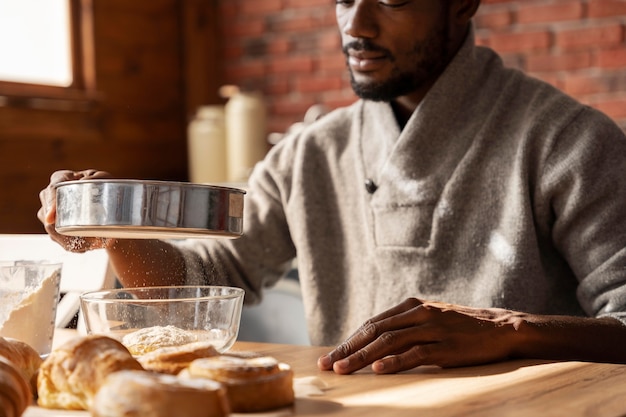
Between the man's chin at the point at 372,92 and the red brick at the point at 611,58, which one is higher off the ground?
the red brick at the point at 611,58

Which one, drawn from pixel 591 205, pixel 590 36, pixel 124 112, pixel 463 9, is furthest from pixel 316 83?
pixel 591 205

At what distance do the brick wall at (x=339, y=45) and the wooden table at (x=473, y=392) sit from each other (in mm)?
1740

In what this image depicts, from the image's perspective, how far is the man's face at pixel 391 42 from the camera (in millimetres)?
1493

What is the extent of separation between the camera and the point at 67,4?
3004mm

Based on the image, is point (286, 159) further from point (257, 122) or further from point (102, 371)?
point (257, 122)

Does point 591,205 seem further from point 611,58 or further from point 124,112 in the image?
point 124,112

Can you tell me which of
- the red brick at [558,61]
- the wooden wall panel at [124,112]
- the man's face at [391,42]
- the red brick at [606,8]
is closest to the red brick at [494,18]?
the red brick at [558,61]

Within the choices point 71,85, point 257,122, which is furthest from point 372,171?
point 71,85

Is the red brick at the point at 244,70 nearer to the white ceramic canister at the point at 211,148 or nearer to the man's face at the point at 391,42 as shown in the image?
the white ceramic canister at the point at 211,148

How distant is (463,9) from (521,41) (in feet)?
3.86

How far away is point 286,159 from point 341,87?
4.74ft

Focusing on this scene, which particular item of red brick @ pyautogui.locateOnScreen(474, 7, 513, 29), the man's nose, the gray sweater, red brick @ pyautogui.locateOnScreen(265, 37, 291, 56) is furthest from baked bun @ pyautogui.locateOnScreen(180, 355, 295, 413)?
red brick @ pyautogui.locateOnScreen(265, 37, 291, 56)

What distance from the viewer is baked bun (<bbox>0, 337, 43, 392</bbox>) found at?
2.70 feet

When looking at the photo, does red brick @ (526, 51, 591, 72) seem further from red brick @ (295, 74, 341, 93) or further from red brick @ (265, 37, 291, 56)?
red brick @ (265, 37, 291, 56)
